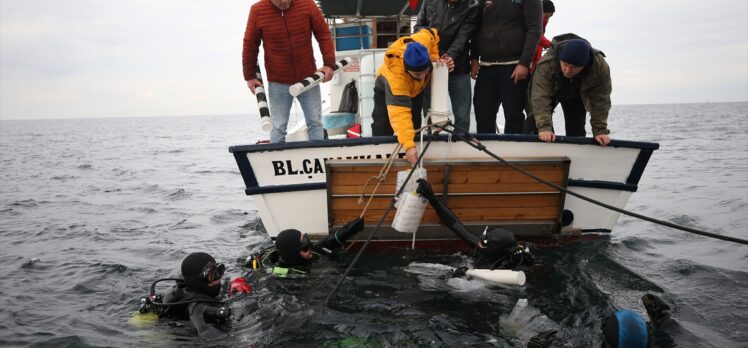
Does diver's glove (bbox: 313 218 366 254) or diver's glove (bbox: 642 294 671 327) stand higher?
diver's glove (bbox: 313 218 366 254)

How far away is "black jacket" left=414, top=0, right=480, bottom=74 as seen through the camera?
6.43 meters

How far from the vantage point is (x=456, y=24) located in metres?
6.50

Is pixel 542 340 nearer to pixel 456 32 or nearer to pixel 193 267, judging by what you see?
pixel 193 267

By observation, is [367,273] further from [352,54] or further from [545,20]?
[352,54]

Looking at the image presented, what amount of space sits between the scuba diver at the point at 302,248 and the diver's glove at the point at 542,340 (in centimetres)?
234

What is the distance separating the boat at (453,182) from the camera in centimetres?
581

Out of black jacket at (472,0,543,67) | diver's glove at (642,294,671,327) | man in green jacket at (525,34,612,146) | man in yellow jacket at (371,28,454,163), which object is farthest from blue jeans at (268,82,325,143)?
diver's glove at (642,294,671,327)

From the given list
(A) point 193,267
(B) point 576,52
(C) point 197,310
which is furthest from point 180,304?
(B) point 576,52

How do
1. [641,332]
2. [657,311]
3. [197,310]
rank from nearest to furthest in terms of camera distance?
[641,332]
[657,311]
[197,310]

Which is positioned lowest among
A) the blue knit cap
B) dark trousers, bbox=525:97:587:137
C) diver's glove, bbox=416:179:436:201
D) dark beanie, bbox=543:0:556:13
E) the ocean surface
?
A: the ocean surface

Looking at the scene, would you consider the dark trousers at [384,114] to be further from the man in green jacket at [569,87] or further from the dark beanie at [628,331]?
the dark beanie at [628,331]

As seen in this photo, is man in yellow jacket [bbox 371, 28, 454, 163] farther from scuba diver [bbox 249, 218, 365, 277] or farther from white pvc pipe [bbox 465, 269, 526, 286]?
white pvc pipe [bbox 465, 269, 526, 286]

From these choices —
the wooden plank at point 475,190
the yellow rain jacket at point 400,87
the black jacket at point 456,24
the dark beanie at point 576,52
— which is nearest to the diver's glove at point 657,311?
the wooden plank at point 475,190

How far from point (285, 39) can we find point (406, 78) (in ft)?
5.77
